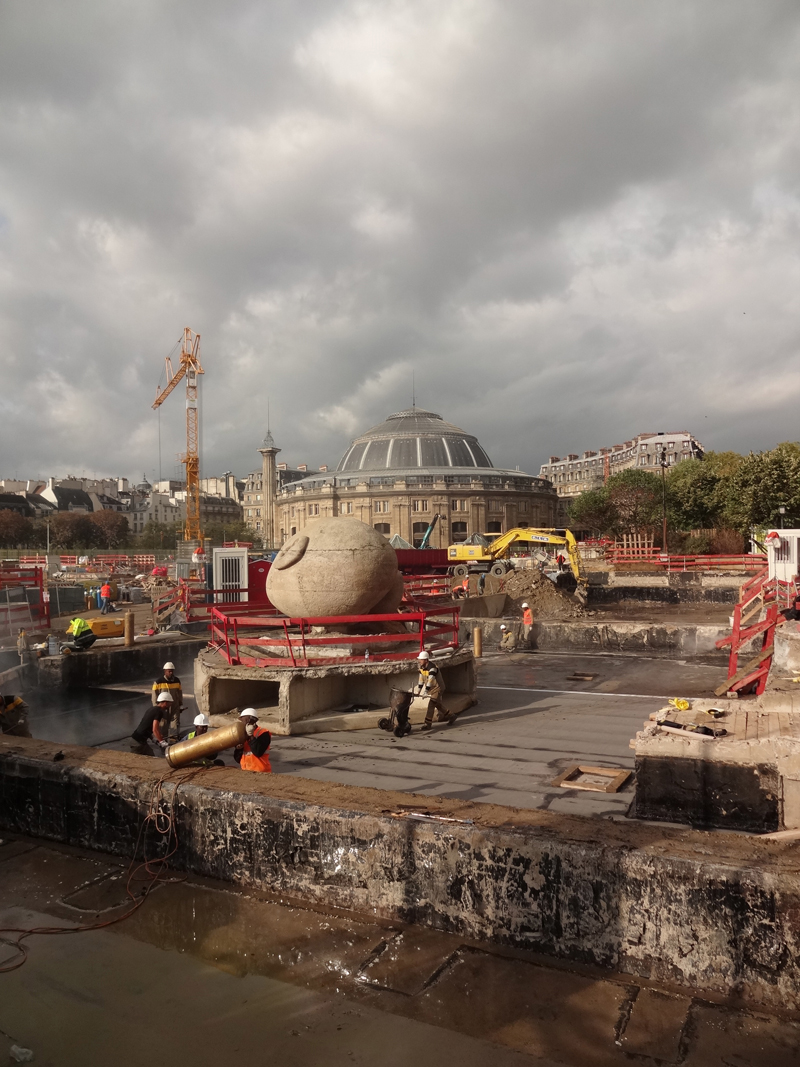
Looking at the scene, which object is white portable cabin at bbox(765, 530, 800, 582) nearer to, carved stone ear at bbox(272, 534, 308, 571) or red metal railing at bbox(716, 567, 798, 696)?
red metal railing at bbox(716, 567, 798, 696)

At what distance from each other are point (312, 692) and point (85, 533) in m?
114

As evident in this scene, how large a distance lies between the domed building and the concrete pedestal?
88785 millimetres

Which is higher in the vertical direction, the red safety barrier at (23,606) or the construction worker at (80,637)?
the red safety barrier at (23,606)

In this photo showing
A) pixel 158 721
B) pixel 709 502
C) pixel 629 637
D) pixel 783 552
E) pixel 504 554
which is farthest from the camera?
pixel 709 502

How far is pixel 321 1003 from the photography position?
4.36 m

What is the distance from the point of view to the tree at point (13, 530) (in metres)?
104

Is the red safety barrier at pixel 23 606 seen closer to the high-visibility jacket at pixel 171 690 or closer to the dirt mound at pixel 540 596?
the high-visibility jacket at pixel 171 690

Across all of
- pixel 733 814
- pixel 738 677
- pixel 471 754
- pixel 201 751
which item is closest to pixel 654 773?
pixel 733 814

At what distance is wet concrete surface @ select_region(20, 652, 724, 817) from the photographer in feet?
28.7

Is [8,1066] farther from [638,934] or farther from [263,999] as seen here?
[638,934]

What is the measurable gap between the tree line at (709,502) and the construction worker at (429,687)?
3664 centimetres

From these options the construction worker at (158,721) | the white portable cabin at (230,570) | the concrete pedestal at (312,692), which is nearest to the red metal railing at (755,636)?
the concrete pedestal at (312,692)

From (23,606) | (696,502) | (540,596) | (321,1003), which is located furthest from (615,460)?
(321,1003)

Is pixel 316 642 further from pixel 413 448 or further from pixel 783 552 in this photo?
pixel 413 448
